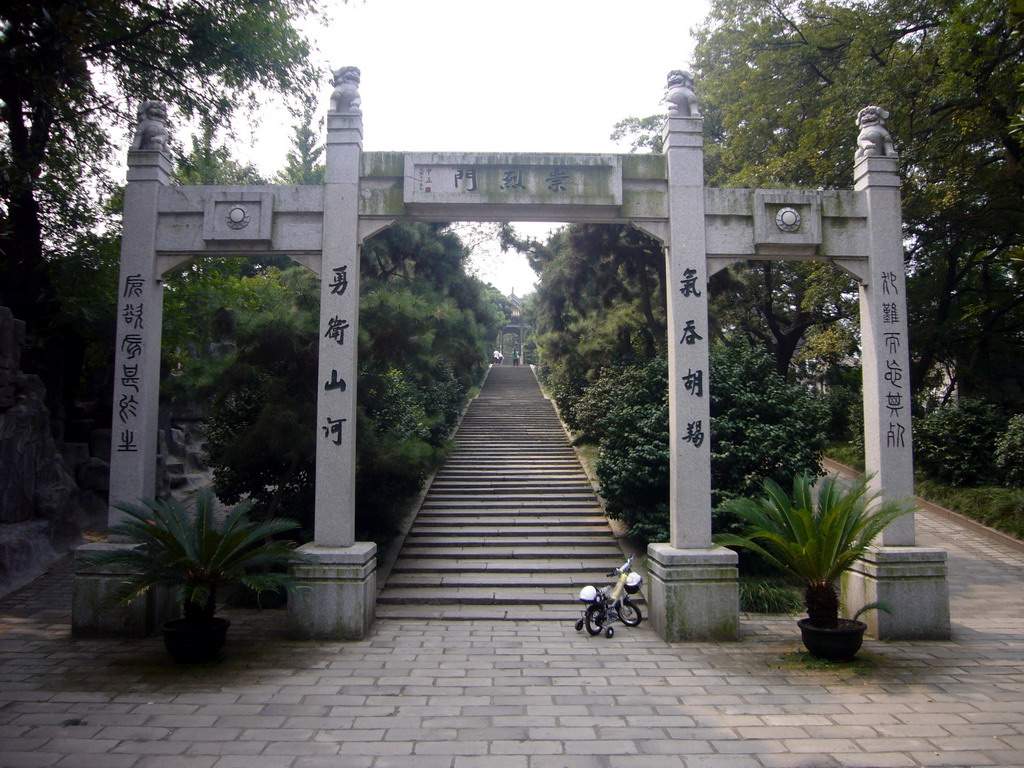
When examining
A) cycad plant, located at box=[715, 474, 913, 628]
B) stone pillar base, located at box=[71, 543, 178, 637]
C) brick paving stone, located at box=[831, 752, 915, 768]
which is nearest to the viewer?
brick paving stone, located at box=[831, 752, 915, 768]

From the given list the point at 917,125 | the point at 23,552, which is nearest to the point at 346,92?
the point at 23,552

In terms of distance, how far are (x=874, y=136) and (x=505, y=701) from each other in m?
6.57

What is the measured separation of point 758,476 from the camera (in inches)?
338

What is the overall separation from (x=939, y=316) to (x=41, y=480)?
16.9 meters

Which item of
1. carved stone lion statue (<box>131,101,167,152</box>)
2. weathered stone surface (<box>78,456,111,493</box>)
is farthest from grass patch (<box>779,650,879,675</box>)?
weathered stone surface (<box>78,456,111,493</box>)

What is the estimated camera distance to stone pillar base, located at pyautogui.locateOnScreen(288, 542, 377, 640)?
251 inches

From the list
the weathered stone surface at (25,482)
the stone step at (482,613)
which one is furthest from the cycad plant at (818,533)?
the weathered stone surface at (25,482)

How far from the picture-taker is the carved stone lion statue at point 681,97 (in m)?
7.00

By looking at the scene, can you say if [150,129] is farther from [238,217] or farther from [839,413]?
[839,413]

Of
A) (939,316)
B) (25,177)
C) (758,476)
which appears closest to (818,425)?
(758,476)

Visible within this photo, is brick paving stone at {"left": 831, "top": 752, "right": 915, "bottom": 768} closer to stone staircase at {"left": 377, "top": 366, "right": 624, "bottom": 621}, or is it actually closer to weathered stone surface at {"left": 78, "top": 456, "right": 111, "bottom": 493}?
stone staircase at {"left": 377, "top": 366, "right": 624, "bottom": 621}

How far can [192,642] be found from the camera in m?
5.62

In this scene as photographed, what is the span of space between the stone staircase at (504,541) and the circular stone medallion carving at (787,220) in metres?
4.59

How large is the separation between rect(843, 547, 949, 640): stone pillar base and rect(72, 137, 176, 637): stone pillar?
6968mm
